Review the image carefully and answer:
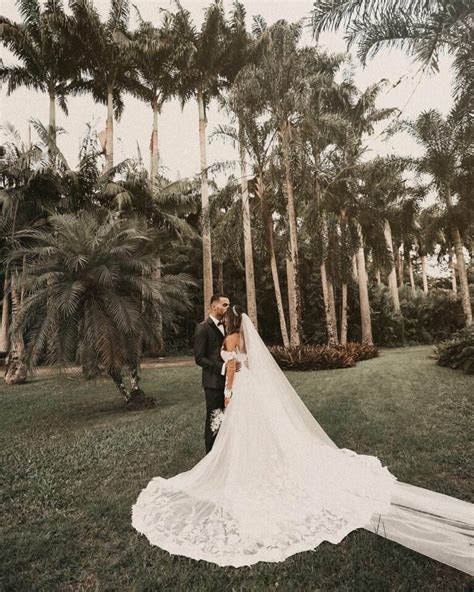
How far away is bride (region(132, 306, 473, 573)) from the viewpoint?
294cm

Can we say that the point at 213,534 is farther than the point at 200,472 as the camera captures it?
No

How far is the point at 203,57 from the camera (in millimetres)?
20141

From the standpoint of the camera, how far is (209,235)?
18.9m

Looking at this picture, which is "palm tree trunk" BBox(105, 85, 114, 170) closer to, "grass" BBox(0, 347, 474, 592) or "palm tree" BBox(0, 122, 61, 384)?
"palm tree" BBox(0, 122, 61, 384)

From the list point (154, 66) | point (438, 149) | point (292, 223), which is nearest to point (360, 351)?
point (292, 223)

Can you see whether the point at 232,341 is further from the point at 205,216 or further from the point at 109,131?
the point at 109,131

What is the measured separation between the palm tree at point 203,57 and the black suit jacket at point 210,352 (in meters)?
13.9

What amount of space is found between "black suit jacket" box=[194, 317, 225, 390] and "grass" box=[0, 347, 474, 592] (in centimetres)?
110

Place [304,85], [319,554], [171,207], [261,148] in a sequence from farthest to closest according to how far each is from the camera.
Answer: [171,207] → [261,148] → [304,85] → [319,554]

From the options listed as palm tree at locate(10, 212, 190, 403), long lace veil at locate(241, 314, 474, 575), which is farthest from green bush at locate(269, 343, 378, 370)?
long lace veil at locate(241, 314, 474, 575)

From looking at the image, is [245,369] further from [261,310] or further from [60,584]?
[261,310]

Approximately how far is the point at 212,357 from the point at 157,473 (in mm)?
1552

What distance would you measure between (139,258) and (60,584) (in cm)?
650

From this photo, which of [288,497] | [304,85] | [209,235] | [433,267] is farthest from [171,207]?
Answer: [433,267]
